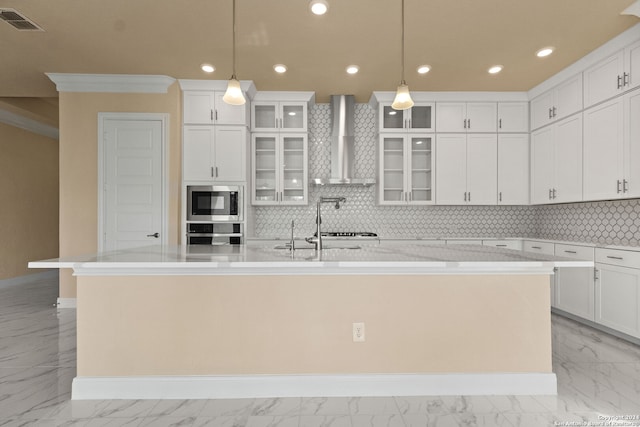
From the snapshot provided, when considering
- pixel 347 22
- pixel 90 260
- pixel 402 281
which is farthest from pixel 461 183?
pixel 90 260

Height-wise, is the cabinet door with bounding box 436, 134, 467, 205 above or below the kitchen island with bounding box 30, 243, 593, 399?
above

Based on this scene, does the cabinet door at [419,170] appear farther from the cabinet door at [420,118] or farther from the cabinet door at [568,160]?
the cabinet door at [568,160]

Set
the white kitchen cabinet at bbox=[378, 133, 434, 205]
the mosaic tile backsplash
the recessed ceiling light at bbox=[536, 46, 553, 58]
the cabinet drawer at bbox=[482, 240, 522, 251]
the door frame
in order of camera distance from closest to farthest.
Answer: the recessed ceiling light at bbox=[536, 46, 553, 58], the door frame, the cabinet drawer at bbox=[482, 240, 522, 251], the white kitchen cabinet at bbox=[378, 133, 434, 205], the mosaic tile backsplash

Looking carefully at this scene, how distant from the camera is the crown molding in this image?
399cm

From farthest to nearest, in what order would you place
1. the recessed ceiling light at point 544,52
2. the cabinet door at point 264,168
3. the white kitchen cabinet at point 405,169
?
the white kitchen cabinet at point 405,169 → the cabinet door at point 264,168 → the recessed ceiling light at point 544,52

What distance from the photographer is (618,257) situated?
3.13 meters

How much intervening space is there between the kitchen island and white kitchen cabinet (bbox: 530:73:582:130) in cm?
268

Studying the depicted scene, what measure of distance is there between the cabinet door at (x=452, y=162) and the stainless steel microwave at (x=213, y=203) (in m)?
2.74

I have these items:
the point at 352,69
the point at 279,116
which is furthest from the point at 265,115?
the point at 352,69

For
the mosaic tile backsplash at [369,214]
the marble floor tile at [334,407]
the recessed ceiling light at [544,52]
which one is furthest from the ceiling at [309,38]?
the marble floor tile at [334,407]

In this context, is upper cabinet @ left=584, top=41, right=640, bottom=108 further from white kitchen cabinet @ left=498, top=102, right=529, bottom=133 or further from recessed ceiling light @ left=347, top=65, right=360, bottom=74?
recessed ceiling light @ left=347, top=65, right=360, bottom=74

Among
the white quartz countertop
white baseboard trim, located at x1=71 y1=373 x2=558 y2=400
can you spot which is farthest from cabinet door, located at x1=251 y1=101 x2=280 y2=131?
white baseboard trim, located at x1=71 y1=373 x2=558 y2=400

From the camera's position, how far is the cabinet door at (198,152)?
421 cm

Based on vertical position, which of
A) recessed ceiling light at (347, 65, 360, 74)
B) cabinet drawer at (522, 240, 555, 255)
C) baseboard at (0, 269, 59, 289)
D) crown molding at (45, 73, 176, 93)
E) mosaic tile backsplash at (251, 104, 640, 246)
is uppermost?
recessed ceiling light at (347, 65, 360, 74)
